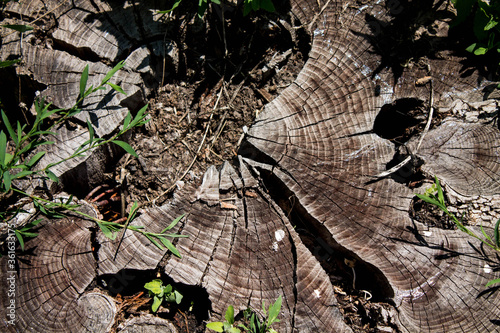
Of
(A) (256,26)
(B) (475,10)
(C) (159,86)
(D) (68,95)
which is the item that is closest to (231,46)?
(A) (256,26)

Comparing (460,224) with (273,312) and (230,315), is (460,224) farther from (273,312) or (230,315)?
(230,315)

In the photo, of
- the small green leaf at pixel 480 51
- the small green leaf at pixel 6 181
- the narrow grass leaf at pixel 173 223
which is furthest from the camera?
the small green leaf at pixel 480 51

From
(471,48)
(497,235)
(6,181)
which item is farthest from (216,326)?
(471,48)

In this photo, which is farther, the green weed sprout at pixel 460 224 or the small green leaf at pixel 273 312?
the green weed sprout at pixel 460 224

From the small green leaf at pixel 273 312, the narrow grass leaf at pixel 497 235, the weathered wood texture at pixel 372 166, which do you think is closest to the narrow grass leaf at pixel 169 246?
the small green leaf at pixel 273 312

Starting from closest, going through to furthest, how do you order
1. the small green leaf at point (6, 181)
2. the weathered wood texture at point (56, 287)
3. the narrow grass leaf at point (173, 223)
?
the small green leaf at point (6, 181) < the weathered wood texture at point (56, 287) < the narrow grass leaf at point (173, 223)

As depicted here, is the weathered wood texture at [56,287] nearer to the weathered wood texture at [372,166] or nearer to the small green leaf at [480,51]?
the weathered wood texture at [372,166]

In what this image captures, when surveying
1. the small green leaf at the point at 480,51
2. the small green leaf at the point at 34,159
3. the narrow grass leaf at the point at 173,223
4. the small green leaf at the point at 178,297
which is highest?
the small green leaf at the point at 480,51
